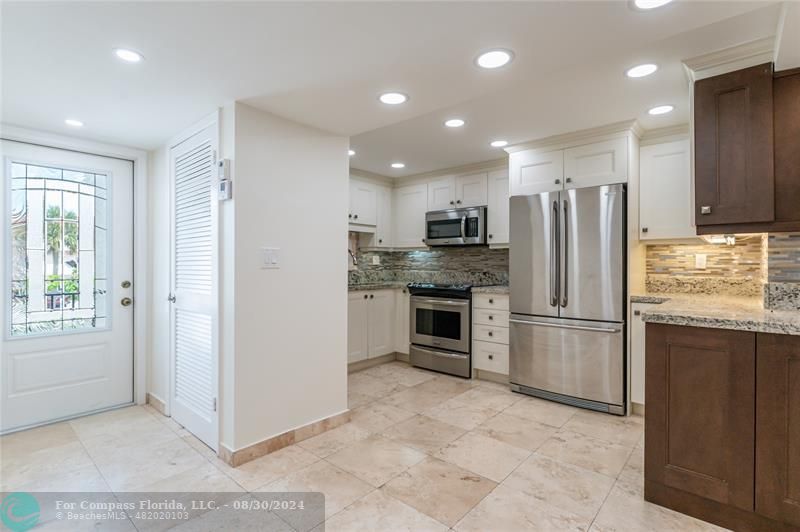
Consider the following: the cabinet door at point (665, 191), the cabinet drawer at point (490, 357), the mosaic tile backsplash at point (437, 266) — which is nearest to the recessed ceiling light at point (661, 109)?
the cabinet door at point (665, 191)

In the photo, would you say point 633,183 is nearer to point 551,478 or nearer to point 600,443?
point 600,443

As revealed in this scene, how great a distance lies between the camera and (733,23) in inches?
67.4

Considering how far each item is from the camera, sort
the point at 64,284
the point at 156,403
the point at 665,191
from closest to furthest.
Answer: the point at 64,284
the point at 665,191
the point at 156,403

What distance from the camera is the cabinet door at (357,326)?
13.7 ft

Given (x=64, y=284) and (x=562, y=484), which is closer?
(x=562, y=484)

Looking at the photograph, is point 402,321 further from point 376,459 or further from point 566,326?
point 376,459

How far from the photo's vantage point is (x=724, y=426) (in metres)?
1.73

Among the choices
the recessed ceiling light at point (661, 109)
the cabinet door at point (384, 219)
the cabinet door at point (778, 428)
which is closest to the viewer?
the cabinet door at point (778, 428)

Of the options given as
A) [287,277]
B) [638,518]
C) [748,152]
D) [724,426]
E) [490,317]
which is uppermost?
[748,152]

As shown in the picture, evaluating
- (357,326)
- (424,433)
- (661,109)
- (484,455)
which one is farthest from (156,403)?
(661,109)

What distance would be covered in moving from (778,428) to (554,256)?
1837mm

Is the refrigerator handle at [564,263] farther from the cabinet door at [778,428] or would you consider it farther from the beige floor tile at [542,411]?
the cabinet door at [778,428]

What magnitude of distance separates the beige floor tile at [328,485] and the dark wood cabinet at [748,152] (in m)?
2.32

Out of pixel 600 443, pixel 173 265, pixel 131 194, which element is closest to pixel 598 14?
pixel 600 443
